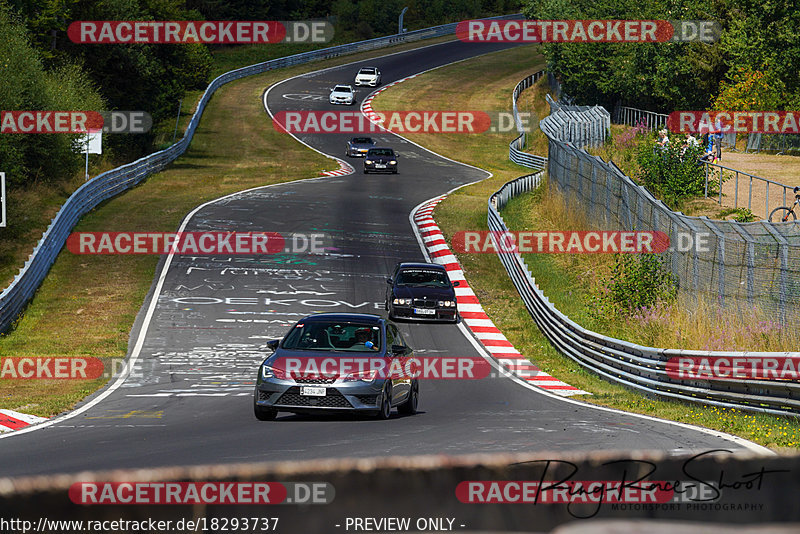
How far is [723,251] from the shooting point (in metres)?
18.3

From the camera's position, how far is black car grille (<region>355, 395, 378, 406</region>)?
14367 mm

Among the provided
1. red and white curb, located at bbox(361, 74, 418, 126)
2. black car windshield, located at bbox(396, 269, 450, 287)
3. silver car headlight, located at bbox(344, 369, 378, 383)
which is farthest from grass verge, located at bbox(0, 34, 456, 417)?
red and white curb, located at bbox(361, 74, 418, 126)

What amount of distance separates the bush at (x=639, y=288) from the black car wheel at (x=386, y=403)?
28.9ft

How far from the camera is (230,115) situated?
253 ft

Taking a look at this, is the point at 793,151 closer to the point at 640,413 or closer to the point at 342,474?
the point at 640,413

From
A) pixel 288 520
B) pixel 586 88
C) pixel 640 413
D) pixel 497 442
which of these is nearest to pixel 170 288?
pixel 640 413

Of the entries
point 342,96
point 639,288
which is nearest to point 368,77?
point 342,96

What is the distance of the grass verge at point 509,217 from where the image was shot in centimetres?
1462

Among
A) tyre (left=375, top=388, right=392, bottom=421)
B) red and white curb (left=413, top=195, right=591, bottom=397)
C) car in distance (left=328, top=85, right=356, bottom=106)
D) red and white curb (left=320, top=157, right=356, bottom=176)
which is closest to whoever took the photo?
tyre (left=375, top=388, right=392, bottom=421)

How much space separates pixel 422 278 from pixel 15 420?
13.9 m

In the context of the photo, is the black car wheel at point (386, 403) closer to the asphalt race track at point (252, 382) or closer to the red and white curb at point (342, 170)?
the asphalt race track at point (252, 382)

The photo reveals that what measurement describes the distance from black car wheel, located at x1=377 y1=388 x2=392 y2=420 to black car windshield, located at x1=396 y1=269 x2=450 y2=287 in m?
12.6

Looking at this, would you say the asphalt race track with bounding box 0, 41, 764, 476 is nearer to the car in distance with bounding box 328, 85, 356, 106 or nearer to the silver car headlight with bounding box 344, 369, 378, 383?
the silver car headlight with bounding box 344, 369, 378, 383

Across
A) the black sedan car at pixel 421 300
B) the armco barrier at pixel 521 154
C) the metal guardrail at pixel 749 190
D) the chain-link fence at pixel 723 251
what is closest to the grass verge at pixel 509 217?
the armco barrier at pixel 521 154
